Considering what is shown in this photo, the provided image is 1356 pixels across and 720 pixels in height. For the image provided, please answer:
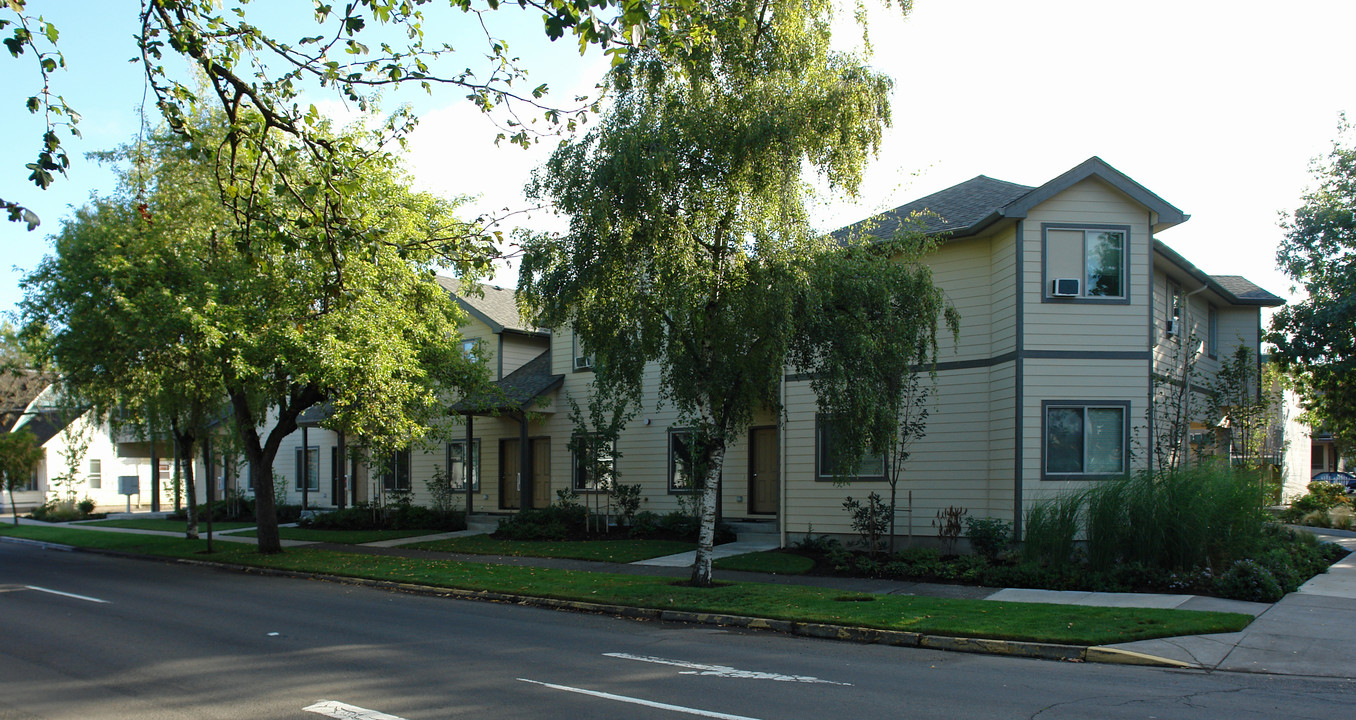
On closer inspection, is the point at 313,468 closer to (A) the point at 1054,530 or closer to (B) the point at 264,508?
(B) the point at 264,508

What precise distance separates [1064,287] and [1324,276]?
1152 cm

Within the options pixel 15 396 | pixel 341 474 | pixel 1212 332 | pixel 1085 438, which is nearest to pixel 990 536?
pixel 1085 438

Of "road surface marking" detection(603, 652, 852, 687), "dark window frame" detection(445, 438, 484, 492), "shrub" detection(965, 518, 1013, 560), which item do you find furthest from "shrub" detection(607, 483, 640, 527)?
"road surface marking" detection(603, 652, 852, 687)

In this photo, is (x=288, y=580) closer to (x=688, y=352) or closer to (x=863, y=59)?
(x=688, y=352)

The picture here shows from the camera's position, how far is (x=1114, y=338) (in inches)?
649

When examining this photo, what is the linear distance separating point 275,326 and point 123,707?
1090 centimetres

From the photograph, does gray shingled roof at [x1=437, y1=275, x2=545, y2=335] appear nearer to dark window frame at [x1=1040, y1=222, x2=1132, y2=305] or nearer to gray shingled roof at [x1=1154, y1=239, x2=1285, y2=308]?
dark window frame at [x1=1040, y1=222, x2=1132, y2=305]

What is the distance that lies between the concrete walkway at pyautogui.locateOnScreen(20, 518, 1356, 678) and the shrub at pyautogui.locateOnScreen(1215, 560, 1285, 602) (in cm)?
21

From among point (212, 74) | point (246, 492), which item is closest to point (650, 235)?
point (212, 74)

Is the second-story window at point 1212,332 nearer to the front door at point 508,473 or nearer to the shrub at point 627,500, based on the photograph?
the shrub at point 627,500

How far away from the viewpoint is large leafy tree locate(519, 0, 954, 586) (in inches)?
497

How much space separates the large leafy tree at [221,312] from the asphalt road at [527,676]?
562cm

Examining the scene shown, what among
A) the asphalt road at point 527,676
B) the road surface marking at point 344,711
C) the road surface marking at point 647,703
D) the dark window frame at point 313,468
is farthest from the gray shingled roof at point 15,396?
the road surface marking at point 647,703

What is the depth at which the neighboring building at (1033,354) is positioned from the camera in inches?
643
